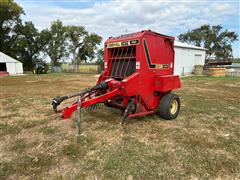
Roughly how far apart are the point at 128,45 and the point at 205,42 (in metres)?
35.4

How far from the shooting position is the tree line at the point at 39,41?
98.5 ft

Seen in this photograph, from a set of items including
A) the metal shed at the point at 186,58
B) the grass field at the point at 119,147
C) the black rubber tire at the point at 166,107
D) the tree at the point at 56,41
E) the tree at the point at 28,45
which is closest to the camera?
the grass field at the point at 119,147

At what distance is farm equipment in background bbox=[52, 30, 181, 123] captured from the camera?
3.83 meters

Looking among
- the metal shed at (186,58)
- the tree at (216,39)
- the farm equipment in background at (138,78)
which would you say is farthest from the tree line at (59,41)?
the farm equipment in background at (138,78)

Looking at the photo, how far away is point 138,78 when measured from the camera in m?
3.92

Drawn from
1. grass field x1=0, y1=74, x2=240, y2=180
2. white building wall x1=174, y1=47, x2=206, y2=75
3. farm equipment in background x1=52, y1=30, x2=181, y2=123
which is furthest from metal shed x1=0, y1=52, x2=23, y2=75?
farm equipment in background x1=52, y1=30, x2=181, y2=123

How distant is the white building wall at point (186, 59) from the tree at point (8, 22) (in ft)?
92.0

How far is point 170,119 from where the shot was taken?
14.8 feet

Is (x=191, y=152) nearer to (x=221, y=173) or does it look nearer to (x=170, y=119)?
(x=221, y=173)

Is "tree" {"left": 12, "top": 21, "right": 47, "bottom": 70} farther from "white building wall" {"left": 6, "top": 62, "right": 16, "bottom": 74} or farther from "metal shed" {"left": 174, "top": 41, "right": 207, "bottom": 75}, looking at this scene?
"metal shed" {"left": 174, "top": 41, "right": 207, "bottom": 75}

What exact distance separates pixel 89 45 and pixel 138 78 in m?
31.9

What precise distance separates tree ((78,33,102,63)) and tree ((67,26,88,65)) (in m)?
0.80

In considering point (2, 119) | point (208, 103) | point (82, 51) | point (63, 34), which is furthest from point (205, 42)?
point (2, 119)

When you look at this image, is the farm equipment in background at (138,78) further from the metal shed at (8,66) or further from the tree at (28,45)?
the tree at (28,45)
